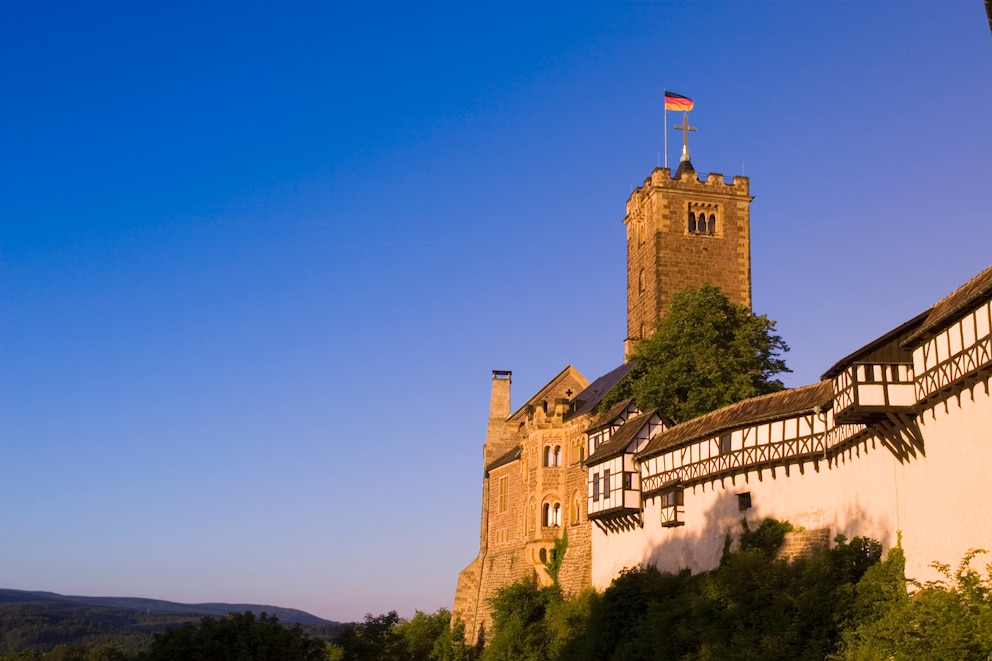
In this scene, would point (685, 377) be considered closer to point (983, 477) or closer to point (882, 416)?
point (882, 416)

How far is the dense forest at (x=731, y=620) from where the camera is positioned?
28359 mm

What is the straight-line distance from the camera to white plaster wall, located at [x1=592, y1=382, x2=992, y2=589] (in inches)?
1120

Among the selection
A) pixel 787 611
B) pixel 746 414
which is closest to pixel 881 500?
pixel 787 611

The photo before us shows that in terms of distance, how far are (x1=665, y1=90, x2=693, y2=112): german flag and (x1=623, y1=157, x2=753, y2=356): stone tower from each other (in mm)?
4118

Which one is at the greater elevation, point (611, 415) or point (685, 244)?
point (685, 244)

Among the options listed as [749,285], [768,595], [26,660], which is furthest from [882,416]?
[26,660]

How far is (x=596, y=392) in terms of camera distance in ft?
204

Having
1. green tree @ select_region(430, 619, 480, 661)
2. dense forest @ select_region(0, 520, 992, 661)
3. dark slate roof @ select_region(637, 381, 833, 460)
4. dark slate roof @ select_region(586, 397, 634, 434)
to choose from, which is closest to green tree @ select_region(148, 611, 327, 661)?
dense forest @ select_region(0, 520, 992, 661)

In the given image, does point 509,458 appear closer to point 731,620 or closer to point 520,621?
point 520,621

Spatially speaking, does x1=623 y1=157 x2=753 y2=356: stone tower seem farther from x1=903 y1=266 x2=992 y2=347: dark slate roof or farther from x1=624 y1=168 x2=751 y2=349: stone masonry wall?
x1=903 y1=266 x2=992 y2=347: dark slate roof

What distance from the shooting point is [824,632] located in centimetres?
3334

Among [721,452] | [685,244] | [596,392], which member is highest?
[685,244]

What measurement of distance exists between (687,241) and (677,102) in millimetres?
9549

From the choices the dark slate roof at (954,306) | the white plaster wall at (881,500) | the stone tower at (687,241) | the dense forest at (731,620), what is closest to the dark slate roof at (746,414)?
the white plaster wall at (881,500)
